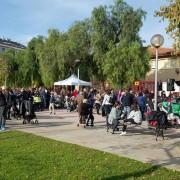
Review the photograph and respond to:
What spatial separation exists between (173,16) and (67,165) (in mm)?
4805

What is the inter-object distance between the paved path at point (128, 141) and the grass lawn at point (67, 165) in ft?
2.32

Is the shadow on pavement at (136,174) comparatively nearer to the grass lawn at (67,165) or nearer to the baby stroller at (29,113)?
the grass lawn at (67,165)

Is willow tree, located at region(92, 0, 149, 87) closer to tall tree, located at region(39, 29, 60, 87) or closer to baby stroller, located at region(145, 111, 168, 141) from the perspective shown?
tall tree, located at region(39, 29, 60, 87)

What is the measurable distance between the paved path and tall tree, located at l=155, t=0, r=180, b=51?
300 cm

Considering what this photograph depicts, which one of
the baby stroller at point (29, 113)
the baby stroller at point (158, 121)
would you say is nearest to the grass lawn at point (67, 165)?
the baby stroller at point (158, 121)

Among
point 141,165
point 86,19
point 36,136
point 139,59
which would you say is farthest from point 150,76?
point 141,165

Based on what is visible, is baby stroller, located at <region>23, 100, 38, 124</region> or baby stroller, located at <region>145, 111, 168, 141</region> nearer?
baby stroller, located at <region>145, 111, 168, 141</region>

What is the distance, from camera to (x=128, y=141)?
44.1 ft

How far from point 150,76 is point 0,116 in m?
38.7

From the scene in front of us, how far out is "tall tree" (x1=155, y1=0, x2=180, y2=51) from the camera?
10742 mm

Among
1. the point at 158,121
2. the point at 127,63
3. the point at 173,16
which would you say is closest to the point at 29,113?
the point at 158,121

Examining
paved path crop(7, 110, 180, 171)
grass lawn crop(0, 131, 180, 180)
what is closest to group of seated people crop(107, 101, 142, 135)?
paved path crop(7, 110, 180, 171)

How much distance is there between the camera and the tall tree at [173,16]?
10742 mm

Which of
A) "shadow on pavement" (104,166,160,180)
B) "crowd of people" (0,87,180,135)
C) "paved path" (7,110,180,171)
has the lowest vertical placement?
"shadow on pavement" (104,166,160,180)
